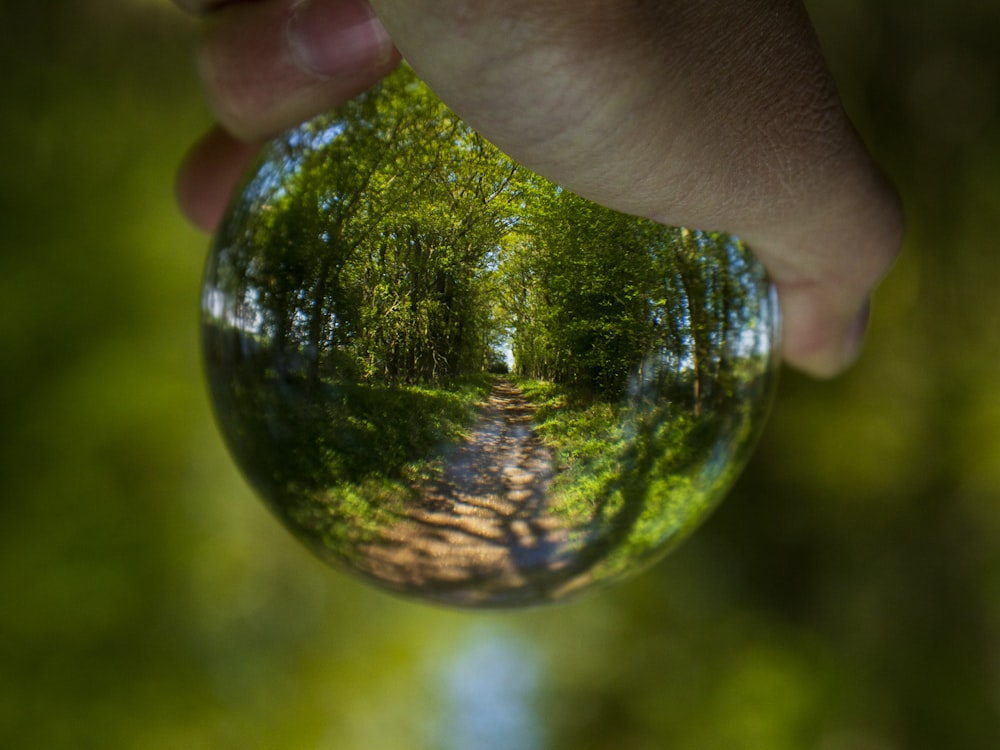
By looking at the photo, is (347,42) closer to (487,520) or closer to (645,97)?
(645,97)

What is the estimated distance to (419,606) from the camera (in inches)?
155

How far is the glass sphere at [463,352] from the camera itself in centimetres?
76

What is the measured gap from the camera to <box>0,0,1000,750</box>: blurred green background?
11.2 ft

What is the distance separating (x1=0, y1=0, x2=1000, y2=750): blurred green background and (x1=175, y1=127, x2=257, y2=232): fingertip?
208 centimetres

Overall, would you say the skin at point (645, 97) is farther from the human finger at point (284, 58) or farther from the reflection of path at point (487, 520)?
the reflection of path at point (487, 520)

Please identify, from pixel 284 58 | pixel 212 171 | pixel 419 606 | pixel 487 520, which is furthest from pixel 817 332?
pixel 419 606

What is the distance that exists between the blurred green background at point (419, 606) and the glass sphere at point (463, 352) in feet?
Answer: 9.19

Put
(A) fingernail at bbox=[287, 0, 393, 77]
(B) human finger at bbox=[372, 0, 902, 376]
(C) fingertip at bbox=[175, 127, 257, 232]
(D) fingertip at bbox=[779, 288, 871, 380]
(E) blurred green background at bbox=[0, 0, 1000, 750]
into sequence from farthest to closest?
1. (E) blurred green background at bbox=[0, 0, 1000, 750]
2. (C) fingertip at bbox=[175, 127, 257, 232]
3. (D) fingertip at bbox=[779, 288, 871, 380]
4. (A) fingernail at bbox=[287, 0, 393, 77]
5. (B) human finger at bbox=[372, 0, 902, 376]

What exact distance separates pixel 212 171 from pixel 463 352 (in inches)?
40.7

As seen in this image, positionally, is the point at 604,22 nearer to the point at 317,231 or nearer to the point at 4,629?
the point at 317,231

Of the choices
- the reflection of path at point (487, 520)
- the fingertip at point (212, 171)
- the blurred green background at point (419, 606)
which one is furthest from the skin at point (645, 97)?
the blurred green background at point (419, 606)

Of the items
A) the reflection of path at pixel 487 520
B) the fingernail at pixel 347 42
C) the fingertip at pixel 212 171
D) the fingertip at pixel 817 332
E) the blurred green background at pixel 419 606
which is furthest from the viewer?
the blurred green background at pixel 419 606

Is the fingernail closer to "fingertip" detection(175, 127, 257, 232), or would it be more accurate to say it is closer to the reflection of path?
the reflection of path

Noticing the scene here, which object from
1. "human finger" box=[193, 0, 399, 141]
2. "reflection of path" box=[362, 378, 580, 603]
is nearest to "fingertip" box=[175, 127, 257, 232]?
"human finger" box=[193, 0, 399, 141]
